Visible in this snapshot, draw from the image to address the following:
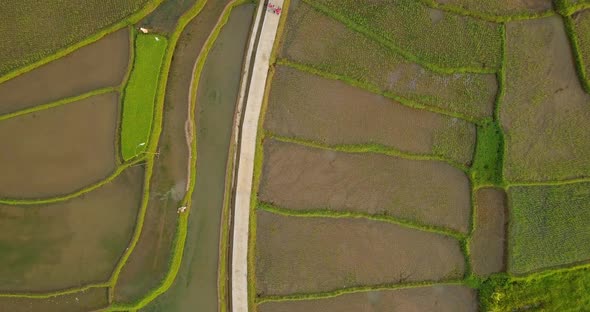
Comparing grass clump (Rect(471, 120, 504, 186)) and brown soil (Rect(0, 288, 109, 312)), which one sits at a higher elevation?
grass clump (Rect(471, 120, 504, 186))

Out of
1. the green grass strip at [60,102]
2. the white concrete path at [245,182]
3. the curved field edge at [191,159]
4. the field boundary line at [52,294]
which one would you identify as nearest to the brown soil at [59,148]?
the green grass strip at [60,102]

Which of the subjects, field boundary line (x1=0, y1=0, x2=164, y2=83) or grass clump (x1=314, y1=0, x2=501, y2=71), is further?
grass clump (x1=314, y1=0, x2=501, y2=71)

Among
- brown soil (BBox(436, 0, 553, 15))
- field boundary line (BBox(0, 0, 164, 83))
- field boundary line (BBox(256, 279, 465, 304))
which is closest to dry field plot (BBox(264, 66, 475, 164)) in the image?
brown soil (BBox(436, 0, 553, 15))

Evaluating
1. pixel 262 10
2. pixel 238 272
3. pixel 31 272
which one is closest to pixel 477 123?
pixel 262 10

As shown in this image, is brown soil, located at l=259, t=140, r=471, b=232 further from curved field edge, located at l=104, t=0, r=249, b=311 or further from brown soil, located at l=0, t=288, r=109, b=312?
brown soil, located at l=0, t=288, r=109, b=312

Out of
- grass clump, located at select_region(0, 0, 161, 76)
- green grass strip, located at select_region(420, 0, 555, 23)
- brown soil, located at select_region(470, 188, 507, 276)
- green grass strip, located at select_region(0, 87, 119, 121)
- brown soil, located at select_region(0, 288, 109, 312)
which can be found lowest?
brown soil, located at select_region(0, 288, 109, 312)

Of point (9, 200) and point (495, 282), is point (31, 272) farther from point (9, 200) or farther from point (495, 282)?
point (495, 282)
